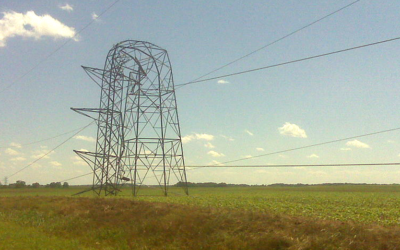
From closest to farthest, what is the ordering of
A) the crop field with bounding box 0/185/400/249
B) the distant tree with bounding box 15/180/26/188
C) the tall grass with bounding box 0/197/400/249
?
1. the tall grass with bounding box 0/197/400/249
2. the crop field with bounding box 0/185/400/249
3. the distant tree with bounding box 15/180/26/188

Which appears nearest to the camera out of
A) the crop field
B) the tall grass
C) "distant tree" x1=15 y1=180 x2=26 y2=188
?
the tall grass

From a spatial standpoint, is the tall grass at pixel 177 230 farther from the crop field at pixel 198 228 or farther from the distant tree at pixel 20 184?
the distant tree at pixel 20 184

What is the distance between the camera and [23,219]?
26922 mm

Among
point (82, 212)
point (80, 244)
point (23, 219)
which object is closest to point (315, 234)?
point (80, 244)

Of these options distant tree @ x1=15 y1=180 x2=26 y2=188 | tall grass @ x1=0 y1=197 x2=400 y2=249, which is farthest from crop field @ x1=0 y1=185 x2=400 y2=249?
distant tree @ x1=15 y1=180 x2=26 y2=188

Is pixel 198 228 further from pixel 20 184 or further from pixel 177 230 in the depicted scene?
pixel 20 184

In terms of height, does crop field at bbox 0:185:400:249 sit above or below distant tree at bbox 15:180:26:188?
below

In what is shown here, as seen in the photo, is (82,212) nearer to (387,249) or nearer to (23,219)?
(23,219)

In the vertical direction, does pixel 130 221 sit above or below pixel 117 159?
below

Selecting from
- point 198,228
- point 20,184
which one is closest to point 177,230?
point 198,228

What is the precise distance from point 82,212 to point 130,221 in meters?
6.24

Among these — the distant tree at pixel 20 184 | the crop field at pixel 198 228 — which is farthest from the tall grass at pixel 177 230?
the distant tree at pixel 20 184

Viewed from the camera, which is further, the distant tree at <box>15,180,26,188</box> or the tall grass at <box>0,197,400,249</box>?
the distant tree at <box>15,180,26,188</box>

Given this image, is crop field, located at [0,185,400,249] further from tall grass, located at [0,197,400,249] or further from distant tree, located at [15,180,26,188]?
distant tree, located at [15,180,26,188]
